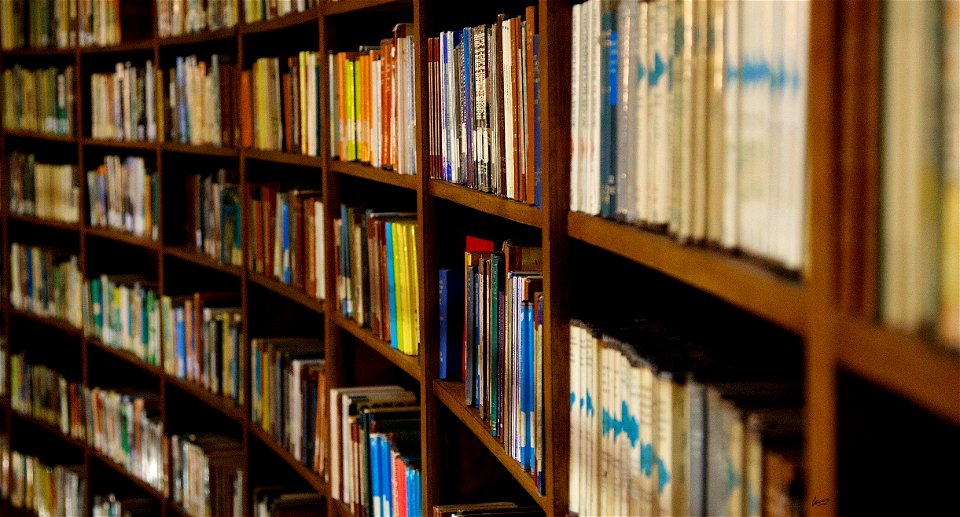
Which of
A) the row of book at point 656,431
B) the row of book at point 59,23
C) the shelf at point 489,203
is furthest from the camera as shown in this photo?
the row of book at point 59,23

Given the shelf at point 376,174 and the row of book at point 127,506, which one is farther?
the row of book at point 127,506

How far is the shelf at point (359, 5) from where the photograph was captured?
2.16 m

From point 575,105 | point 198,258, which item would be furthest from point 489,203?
point 198,258

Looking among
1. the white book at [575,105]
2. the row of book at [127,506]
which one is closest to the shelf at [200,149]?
the row of book at [127,506]

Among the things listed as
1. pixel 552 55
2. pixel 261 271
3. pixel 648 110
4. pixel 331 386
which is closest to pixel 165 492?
pixel 261 271

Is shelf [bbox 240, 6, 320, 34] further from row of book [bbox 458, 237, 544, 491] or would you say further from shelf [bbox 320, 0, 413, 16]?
row of book [bbox 458, 237, 544, 491]

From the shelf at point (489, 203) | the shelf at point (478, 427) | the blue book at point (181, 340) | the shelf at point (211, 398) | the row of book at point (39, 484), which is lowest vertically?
the row of book at point (39, 484)

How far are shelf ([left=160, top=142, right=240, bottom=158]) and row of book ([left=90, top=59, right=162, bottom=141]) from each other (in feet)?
0.45

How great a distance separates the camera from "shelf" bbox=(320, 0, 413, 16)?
2158 mm

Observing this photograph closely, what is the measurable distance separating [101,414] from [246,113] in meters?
1.63

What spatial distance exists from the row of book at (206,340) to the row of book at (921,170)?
8.76 feet

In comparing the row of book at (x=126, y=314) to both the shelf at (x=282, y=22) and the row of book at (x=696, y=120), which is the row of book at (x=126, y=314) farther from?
the row of book at (x=696, y=120)

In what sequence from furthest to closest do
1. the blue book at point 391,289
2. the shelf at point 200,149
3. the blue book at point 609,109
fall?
the shelf at point 200,149 < the blue book at point 391,289 < the blue book at point 609,109

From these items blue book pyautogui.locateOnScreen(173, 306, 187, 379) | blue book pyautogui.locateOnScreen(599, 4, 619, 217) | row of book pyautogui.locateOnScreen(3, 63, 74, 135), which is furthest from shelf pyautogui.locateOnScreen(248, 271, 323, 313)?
row of book pyautogui.locateOnScreen(3, 63, 74, 135)
